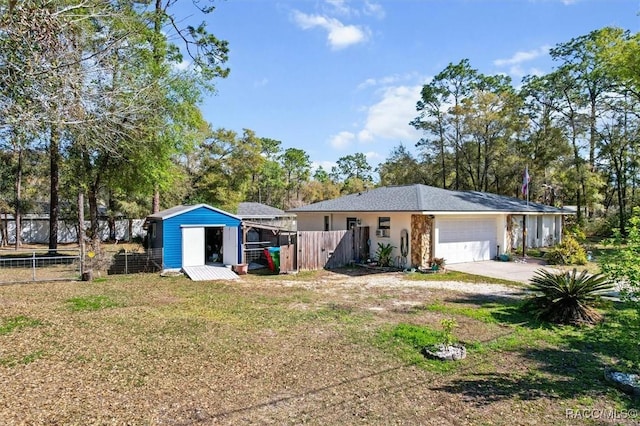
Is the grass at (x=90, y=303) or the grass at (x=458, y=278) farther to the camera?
the grass at (x=458, y=278)

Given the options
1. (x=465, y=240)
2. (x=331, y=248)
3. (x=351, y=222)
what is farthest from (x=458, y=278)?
(x=351, y=222)

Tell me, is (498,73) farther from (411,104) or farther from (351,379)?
(351,379)

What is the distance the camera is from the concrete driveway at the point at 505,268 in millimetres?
14109

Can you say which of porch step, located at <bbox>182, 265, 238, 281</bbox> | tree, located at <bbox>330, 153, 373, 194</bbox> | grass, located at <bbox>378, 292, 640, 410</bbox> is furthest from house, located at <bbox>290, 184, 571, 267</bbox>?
tree, located at <bbox>330, 153, 373, 194</bbox>

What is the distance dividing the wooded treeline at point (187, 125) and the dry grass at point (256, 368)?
3.82 meters

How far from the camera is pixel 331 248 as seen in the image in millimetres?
16609

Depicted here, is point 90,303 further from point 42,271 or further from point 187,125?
point 187,125

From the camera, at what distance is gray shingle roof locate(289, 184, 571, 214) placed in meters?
16.3

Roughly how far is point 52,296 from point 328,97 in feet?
52.5

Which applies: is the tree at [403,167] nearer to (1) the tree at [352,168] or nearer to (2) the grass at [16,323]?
(1) the tree at [352,168]

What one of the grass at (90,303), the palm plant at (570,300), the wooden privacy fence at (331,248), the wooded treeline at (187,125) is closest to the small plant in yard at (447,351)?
the palm plant at (570,300)

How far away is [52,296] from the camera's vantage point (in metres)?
10.6

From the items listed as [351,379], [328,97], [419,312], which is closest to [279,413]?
[351,379]

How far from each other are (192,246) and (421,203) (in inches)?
388
